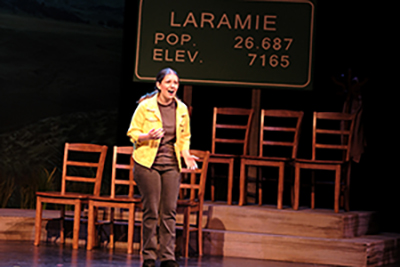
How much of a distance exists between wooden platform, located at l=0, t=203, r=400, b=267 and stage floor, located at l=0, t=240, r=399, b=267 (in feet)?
0.53

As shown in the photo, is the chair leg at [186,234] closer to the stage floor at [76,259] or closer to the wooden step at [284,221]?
the stage floor at [76,259]

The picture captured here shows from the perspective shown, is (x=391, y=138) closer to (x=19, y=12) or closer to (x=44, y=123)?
(x=44, y=123)

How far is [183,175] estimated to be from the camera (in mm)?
6711

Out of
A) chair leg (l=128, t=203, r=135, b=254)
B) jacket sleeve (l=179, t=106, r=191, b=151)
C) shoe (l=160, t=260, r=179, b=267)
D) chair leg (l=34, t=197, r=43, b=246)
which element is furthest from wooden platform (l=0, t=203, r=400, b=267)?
jacket sleeve (l=179, t=106, r=191, b=151)

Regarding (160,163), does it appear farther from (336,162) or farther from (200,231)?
(336,162)

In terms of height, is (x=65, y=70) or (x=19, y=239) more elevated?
(x=65, y=70)

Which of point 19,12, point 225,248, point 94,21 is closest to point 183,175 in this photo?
point 225,248

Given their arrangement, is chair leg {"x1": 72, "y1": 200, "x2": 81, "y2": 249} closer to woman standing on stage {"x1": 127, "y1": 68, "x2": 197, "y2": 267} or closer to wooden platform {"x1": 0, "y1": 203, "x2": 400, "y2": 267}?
wooden platform {"x1": 0, "y1": 203, "x2": 400, "y2": 267}

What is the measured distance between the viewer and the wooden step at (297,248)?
5766 millimetres

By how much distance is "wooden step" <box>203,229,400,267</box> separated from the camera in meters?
5.77

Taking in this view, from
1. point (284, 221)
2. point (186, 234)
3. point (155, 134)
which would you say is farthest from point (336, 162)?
point (155, 134)

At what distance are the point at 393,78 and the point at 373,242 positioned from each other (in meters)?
2.36

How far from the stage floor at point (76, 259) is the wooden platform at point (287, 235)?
0.16m

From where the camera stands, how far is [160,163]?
15.2 ft
